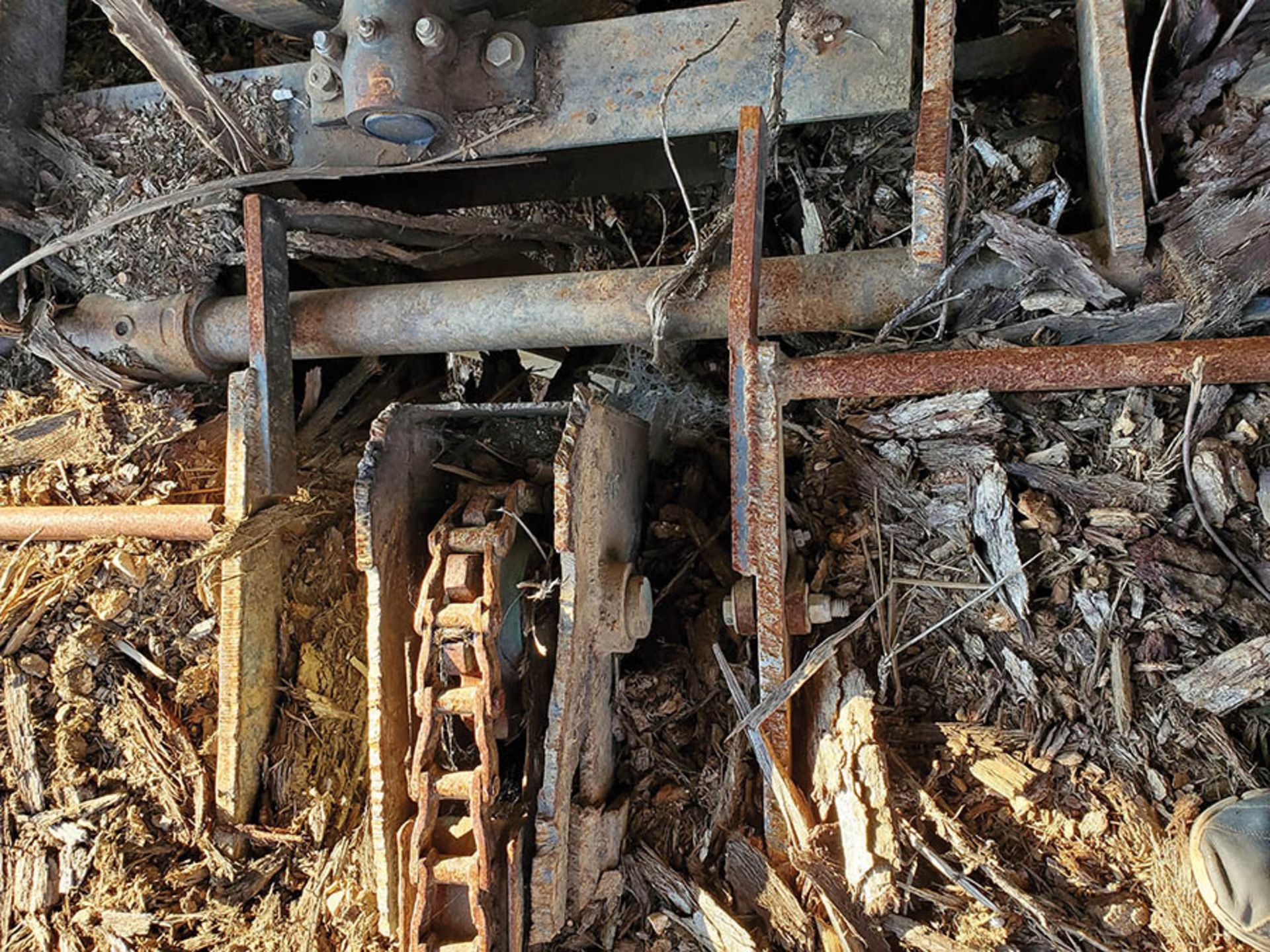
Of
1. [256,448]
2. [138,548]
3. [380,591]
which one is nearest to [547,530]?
[380,591]

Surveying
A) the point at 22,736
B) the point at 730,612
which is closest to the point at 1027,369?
the point at 730,612

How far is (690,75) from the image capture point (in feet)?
6.65

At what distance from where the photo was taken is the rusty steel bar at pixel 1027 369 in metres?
1.55

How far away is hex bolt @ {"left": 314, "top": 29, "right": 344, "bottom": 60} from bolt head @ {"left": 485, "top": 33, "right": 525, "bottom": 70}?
32cm

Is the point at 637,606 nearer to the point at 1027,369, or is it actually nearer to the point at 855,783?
the point at 855,783

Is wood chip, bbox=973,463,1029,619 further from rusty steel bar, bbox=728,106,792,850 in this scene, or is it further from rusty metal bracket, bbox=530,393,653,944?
rusty metal bracket, bbox=530,393,653,944

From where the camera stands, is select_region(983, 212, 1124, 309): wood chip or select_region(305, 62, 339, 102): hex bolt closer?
select_region(983, 212, 1124, 309): wood chip

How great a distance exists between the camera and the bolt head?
205 cm

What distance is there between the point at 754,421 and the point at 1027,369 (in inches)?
18.5

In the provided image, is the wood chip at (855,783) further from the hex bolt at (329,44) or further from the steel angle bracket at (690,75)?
the hex bolt at (329,44)

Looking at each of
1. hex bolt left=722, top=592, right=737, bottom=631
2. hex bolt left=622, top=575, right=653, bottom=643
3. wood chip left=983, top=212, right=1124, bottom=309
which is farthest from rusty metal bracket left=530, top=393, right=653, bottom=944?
wood chip left=983, top=212, right=1124, bottom=309

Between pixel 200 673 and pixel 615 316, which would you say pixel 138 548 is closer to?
pixel 200 673

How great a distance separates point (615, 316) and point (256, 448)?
821 mm

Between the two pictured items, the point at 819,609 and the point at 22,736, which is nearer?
the point at 819,609
